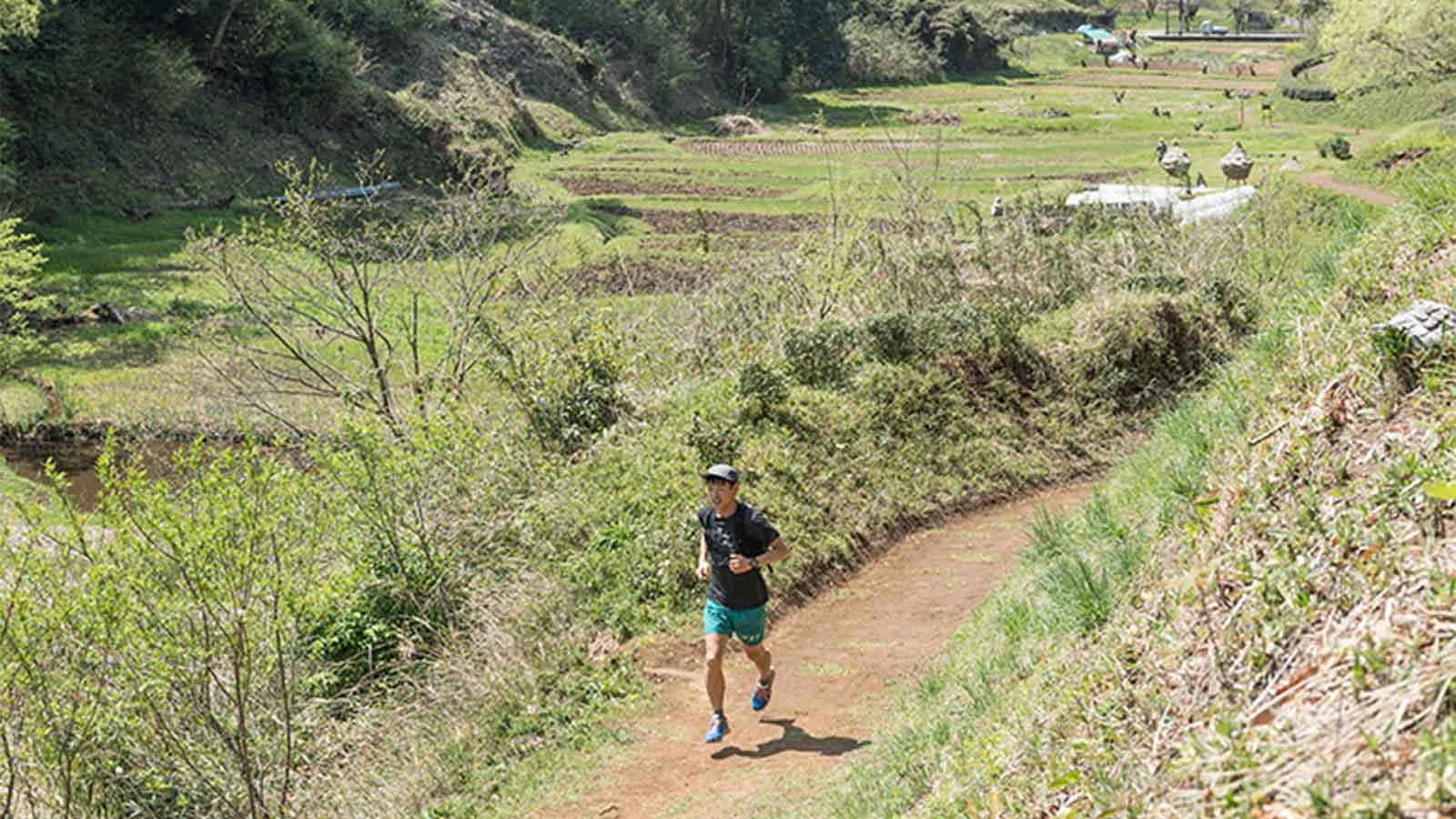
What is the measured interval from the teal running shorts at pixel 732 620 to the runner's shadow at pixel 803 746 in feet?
2.84

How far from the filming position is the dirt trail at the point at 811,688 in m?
8.02

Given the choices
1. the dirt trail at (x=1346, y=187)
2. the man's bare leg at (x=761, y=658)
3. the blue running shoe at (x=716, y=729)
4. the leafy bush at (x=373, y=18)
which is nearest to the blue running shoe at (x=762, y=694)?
the man's bare leg at (x=761, y=658)

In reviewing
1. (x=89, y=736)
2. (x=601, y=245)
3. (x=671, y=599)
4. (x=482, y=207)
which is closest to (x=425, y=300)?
(x=601, y=245)

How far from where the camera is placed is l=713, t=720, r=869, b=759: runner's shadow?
8344mm

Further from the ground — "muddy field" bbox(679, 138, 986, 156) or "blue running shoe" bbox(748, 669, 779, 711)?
"muddy field" bbox(679, 138, 986, 156)

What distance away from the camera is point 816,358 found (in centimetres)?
1511

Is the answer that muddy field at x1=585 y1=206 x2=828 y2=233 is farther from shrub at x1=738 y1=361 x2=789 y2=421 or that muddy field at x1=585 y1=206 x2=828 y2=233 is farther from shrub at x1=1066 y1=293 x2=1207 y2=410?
shrub at x1=738 y1=361 x2=789 y2=421

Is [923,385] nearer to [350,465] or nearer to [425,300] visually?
[350,465]

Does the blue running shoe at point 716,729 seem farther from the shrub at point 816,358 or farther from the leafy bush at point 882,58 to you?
the leafy bush at point 882,58

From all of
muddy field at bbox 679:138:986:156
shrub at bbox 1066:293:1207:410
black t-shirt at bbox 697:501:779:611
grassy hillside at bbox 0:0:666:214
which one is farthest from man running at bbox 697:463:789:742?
muddy field at bbox 679:138:986:156

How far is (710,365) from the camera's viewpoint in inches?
656

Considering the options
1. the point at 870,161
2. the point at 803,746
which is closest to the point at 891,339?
the point at 803,746

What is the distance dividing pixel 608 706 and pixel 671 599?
163cm

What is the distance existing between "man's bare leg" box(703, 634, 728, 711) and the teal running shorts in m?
0.05
